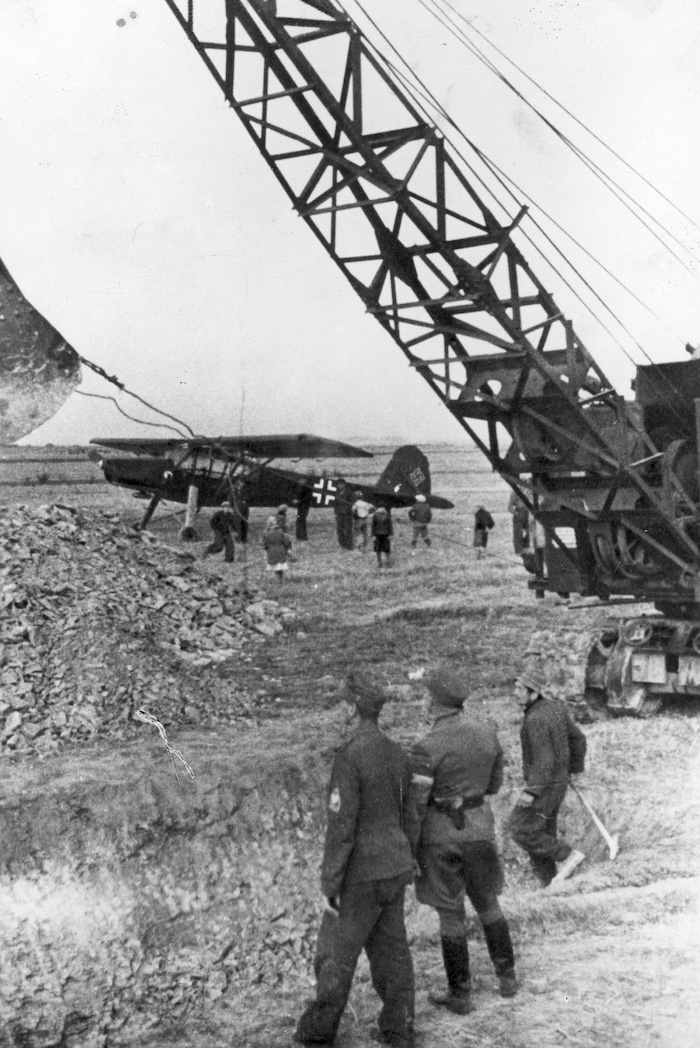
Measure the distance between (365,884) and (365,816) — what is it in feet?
0.96

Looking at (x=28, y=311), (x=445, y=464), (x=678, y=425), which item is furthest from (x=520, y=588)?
(x=445, y=464)

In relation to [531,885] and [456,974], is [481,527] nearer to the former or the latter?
[531,885]

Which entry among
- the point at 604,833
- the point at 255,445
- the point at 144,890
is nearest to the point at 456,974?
the point at 604,833

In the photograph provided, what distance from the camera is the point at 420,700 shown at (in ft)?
36.0

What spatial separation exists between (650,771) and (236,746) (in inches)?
144

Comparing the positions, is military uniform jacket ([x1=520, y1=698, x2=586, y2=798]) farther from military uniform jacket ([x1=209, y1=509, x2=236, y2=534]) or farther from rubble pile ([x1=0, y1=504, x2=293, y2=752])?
military uniform jacket ([x1=209, y1=509, x2=236, y2=534])

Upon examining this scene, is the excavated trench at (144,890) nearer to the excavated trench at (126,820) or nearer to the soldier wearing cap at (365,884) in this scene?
the excavated trench at (126,820)

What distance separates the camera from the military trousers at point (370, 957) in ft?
14.2

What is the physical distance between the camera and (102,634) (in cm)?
1009

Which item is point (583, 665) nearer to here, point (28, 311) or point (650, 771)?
point (650, 771)

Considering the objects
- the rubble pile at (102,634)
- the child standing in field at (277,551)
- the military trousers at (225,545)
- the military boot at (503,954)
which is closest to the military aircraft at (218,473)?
the military trousers at (225,545)

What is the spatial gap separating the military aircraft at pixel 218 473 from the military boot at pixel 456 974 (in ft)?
49.1

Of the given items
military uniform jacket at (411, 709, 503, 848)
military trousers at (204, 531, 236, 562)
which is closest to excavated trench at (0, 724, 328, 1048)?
military uniform jacket at (411, 709, 503, 848)

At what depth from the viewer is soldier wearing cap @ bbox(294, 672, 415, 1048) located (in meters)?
4.29
